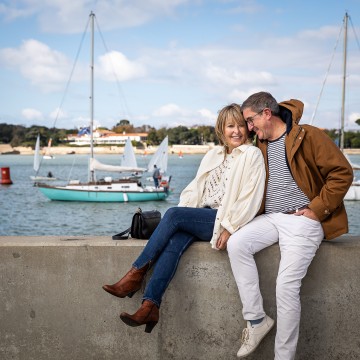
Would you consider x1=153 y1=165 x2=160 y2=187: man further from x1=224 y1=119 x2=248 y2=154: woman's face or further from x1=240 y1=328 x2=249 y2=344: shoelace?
x1=240 y1=328 x2=249 y2=344: shoelace

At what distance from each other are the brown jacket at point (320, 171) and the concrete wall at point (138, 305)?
203 mm

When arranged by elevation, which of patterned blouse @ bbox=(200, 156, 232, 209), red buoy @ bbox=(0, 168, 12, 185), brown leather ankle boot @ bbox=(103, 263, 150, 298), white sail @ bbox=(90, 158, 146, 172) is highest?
patterned blouse @ bbox=(200, 156, 232, 209)

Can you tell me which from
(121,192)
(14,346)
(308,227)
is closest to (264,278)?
(308,227)

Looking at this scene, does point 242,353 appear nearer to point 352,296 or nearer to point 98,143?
point 352,296

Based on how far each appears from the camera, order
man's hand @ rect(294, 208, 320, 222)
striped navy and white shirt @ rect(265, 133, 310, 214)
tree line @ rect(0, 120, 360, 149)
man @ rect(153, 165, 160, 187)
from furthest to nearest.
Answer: tree line @ rect(0, 120, 360, 149), man @ rect(153, 165, 160, 187), striped navy and white shirt @ rect(265, 133, 310, 214), man's hand @ rect(294, 208, 320, 222)

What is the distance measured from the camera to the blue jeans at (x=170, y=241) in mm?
3348

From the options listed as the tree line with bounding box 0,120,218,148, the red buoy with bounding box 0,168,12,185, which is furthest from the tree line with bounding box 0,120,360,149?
the red buoy with bounding box 0,168,12,185

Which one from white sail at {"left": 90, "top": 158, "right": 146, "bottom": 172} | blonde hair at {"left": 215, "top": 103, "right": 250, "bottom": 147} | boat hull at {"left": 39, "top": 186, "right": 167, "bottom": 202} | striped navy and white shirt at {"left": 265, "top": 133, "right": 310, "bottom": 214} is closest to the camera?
striped navy and white shirt at {"left": 265, "top": 133, "right": 310, "bottom": 214}

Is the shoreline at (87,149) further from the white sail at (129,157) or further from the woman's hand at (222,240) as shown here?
the woman's hand at (222,240)

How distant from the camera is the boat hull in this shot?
37.6m

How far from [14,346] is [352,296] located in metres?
1.98

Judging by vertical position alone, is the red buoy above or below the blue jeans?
below

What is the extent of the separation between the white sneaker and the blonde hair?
1.12 m

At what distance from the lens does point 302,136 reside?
3.37 metres
